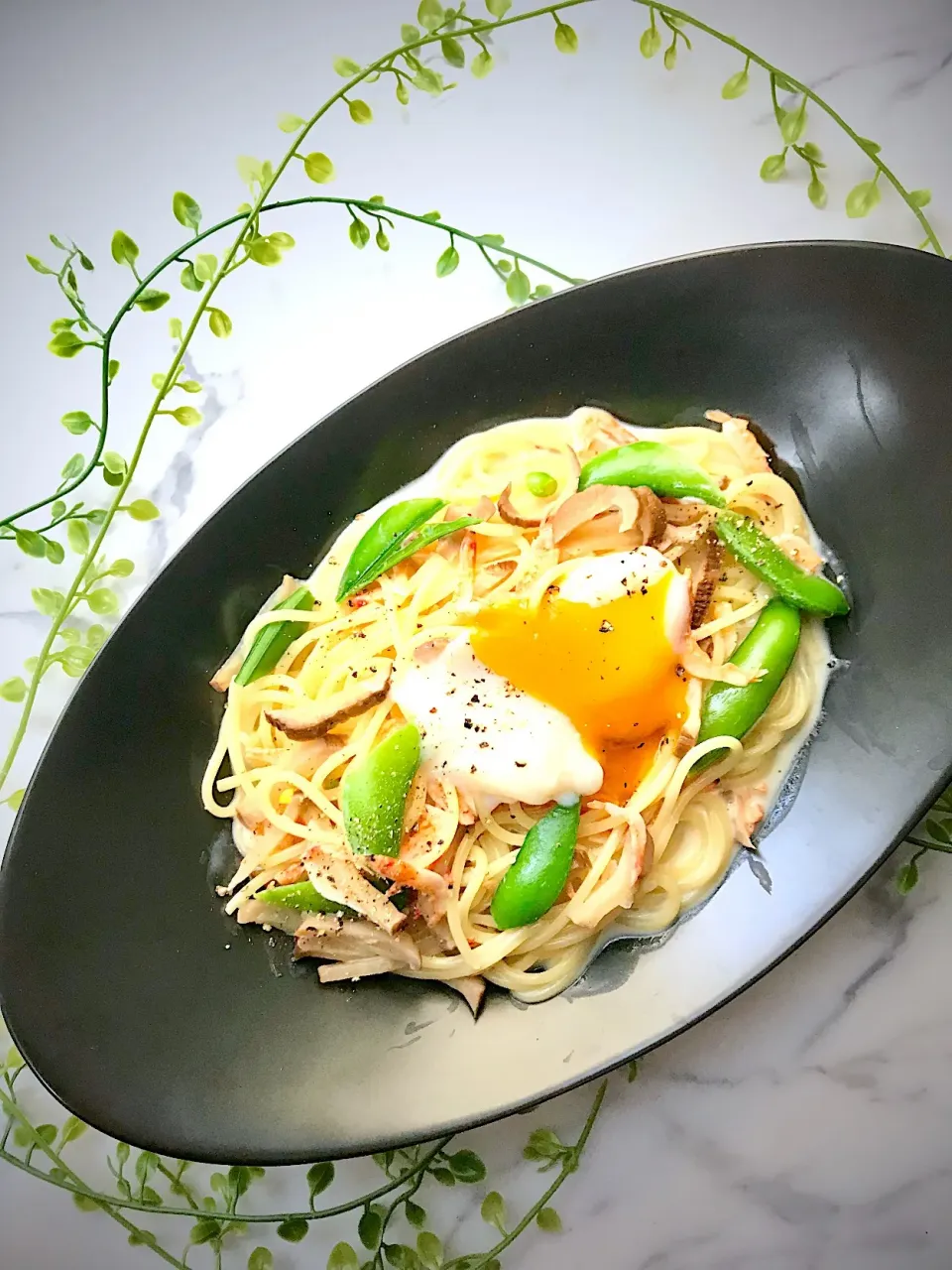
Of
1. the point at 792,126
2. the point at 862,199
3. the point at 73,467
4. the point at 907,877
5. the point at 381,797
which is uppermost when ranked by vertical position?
the point at 792,126

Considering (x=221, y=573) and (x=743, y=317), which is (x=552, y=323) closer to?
(x=743, y=317)

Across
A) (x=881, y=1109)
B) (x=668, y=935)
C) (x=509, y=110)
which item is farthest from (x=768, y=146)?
(x=881, y=1109)

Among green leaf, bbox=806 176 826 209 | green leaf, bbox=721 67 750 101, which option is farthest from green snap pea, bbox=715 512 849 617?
green leaf, bbox=721 67 750 101

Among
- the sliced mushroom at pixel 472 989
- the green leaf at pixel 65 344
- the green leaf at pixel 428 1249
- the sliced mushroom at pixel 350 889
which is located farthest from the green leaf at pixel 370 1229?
the green leaf at pixel 65 344

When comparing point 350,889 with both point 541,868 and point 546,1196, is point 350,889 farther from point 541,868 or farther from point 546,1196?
point 546,1196

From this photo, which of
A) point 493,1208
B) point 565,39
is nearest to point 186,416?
point 565,39
